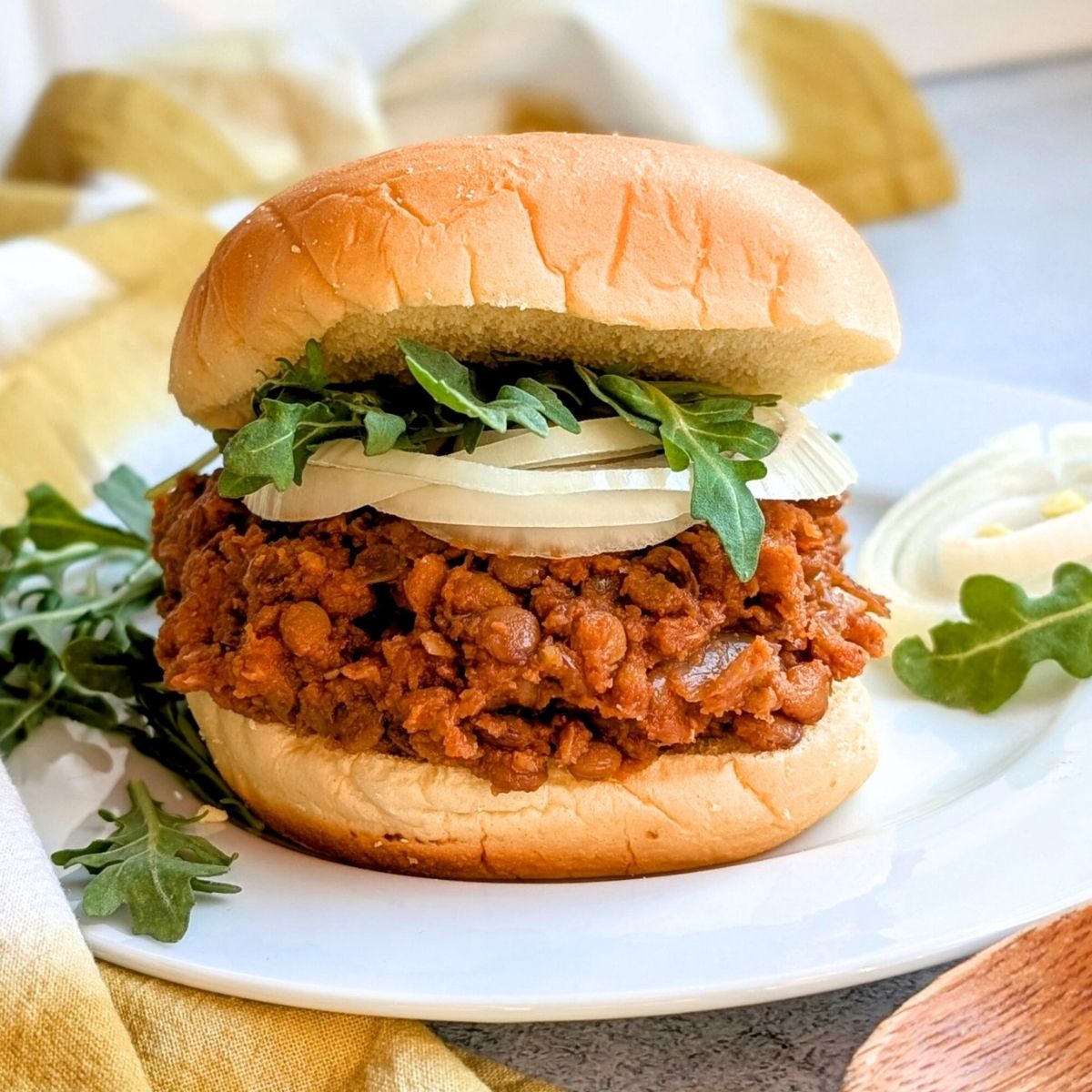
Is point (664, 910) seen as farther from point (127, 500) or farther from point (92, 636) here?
point (127, 500)

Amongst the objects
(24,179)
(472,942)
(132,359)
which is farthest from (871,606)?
(24,179)

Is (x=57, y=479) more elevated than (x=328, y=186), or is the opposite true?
(x=328, y=186)

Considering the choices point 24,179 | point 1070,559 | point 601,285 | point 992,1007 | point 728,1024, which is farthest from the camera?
point 24,179

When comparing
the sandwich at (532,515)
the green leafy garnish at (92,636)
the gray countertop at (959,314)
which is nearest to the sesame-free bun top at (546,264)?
the sandwich at (532,515)

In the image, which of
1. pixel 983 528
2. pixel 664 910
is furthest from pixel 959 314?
pixel 664 910

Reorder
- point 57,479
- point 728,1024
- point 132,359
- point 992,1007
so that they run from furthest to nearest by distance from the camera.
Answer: point 132,359, point 57,479, point 728,1024, point 992,1007

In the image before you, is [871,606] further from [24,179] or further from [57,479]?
[24,179]
